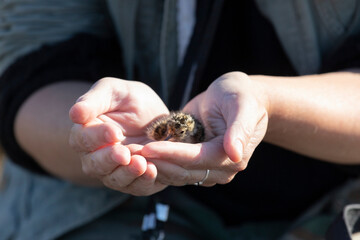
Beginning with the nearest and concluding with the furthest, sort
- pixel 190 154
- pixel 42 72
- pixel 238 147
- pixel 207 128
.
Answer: pixel 238 147
pixel 190 154
pixel 207 128
pixel 42 72

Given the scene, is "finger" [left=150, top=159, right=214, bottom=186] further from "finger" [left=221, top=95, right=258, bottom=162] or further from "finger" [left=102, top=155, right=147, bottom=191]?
"finger" [left=221, top=95, right=258, bottom=162]

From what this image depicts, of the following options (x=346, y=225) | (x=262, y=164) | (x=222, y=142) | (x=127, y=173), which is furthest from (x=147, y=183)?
(x=262, y=164)

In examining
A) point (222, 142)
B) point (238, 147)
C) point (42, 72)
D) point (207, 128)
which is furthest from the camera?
point (42, 72)

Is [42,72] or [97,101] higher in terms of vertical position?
[97,101]

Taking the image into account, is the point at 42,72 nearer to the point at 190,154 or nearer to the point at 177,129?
the point at 177,129

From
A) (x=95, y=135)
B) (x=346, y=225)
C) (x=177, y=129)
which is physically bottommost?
(x=346, y=225)

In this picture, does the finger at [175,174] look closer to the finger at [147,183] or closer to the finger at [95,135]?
the finger at [147,183]
